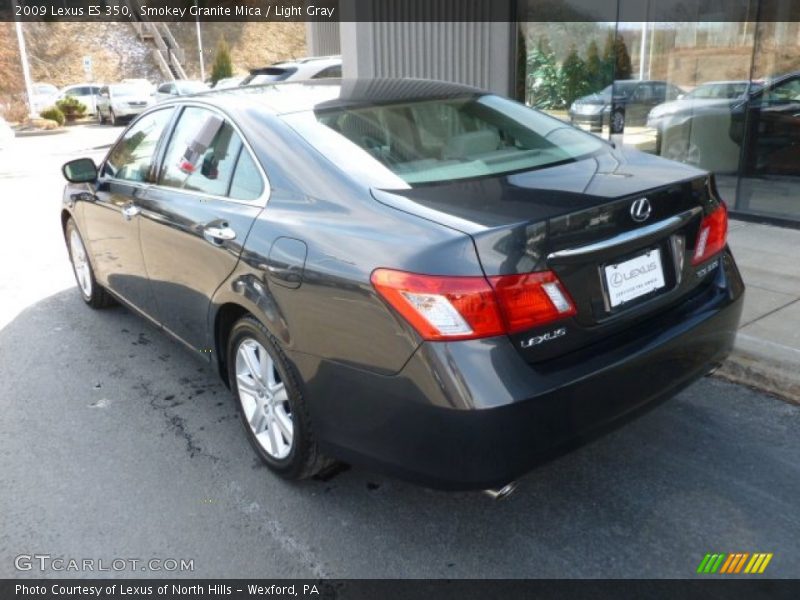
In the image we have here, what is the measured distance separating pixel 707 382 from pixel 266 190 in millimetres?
2561

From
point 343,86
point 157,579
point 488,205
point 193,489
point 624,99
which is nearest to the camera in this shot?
point 488,205

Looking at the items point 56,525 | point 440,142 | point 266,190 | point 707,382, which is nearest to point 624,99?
point 707,382

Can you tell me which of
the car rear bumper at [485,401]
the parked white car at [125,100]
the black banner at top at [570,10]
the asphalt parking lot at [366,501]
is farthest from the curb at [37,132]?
the car rear bumper at [485,401]

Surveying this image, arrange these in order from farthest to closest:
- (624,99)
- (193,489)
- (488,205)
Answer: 1. (624,99)
2. (193,489)
3. (488,205)

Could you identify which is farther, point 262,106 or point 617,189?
point 262,106

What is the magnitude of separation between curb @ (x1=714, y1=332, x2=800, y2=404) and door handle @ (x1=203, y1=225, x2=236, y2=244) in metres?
2.65

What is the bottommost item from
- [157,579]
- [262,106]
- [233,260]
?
[157,579]

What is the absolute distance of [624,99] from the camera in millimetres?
8570

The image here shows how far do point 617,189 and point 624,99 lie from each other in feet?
21.5

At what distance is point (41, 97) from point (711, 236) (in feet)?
116

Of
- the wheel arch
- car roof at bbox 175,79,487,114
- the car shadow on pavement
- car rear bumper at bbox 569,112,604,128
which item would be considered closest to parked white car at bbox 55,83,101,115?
car rear bumper at bbox 569,112,604,128

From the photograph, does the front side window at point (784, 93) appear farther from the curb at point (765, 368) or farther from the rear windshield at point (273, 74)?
the rear windshield at point (273, 74)

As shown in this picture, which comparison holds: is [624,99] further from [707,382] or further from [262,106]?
[262,106]

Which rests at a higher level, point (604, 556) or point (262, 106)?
point (262, 106)
